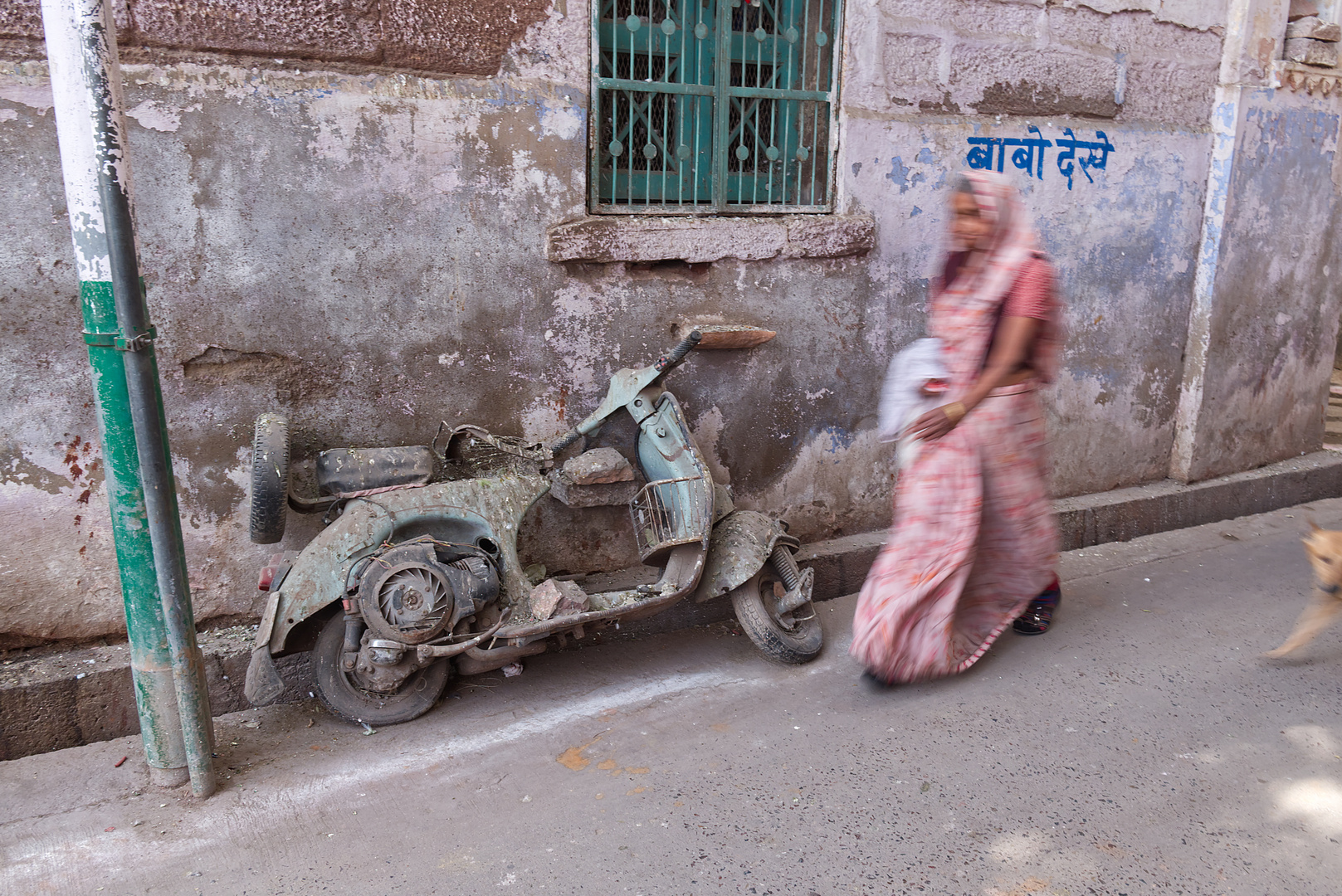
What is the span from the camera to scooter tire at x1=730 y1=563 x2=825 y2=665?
132 inches

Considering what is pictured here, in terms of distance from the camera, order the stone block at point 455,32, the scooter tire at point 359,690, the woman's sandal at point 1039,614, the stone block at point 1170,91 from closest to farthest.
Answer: the scooter tire at point 359,690 < the stone block at point 455,32 < the woman's sandal at point 1039,614 < the stone block at point 1170,91

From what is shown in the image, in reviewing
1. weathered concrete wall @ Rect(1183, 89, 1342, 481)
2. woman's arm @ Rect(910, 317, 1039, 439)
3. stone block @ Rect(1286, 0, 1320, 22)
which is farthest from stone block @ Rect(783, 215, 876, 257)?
stone block @ Rect(1286, 0, 1320, 22)

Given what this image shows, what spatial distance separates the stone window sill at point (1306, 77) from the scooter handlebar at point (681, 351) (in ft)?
12.8

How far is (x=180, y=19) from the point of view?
2895 millimetres

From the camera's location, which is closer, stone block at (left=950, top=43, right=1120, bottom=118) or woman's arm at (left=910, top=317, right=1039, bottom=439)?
woman's arm at (left=910, top=317, right=1039, bottom=439)

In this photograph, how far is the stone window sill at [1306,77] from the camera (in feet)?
16.3

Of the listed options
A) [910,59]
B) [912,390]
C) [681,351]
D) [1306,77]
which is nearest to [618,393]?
[681,351]

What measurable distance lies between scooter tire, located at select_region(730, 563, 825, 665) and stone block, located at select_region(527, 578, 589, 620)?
0.59 metres

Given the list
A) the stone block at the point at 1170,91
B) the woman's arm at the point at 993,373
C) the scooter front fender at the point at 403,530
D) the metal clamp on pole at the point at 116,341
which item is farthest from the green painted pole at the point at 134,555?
the stone block at the point at 1170,91

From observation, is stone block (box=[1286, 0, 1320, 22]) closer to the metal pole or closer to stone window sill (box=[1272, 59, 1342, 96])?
stone window sill (box=[1272, 59, 1342, 96])

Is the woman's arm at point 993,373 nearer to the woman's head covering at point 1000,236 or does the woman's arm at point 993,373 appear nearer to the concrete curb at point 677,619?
the woman's head covering at point 1000,236

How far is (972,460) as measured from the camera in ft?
10.3

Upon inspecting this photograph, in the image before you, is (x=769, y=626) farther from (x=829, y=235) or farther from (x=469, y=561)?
(x=829, y=235)

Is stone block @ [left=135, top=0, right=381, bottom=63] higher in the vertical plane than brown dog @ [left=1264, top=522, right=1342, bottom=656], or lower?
higher
